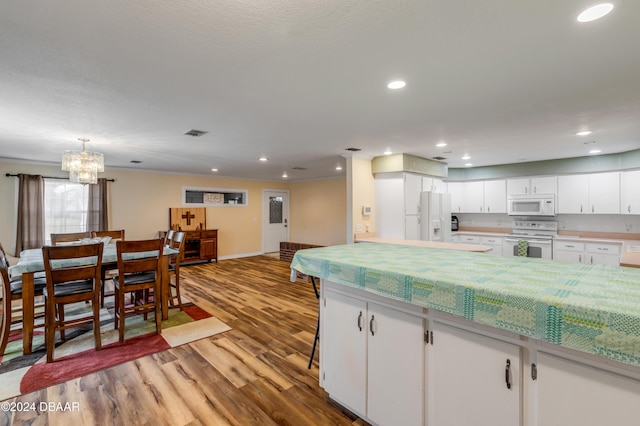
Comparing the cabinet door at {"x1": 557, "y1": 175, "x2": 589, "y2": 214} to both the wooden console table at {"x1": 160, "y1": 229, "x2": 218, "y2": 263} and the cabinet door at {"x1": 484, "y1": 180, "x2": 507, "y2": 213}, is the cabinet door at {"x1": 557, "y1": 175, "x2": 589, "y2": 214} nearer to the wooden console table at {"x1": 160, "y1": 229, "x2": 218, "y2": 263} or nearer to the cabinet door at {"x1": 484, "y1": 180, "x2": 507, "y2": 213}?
the cabinet door at {"x1": 484, "y1": 180, "x2": 507, "y2": 213}

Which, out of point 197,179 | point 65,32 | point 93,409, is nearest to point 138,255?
point 93,409

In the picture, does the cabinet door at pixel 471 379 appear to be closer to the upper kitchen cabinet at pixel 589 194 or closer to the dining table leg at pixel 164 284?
the dining table leg at pixel 164 284

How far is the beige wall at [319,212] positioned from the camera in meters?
8.23

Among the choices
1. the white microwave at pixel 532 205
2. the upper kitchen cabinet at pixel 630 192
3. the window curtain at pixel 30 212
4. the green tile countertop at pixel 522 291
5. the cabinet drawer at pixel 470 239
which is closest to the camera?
the green tile countertop at pixel 522 291

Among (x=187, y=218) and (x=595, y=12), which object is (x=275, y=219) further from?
(x=595, y=12)

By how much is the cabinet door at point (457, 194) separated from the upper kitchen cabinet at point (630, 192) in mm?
2692

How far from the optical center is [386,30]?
1476 mm

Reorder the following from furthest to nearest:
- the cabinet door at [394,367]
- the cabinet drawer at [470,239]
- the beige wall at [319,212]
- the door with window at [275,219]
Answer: the door with window at [275,219]
the beige wall at [319,212]
the cabinet drawer at [470,239]
the cabinet door at [394,367]

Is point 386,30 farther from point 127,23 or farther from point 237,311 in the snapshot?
point 237,311

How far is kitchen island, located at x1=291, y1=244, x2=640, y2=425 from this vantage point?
106cm

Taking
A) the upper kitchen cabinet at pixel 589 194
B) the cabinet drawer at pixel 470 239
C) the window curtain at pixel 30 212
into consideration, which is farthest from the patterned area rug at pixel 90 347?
the upper kitchen cabinet at pixel 589 194

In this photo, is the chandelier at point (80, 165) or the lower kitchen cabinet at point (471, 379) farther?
the chandelier at point (80, 165)

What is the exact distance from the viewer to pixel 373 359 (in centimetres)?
179

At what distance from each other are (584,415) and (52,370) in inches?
146
